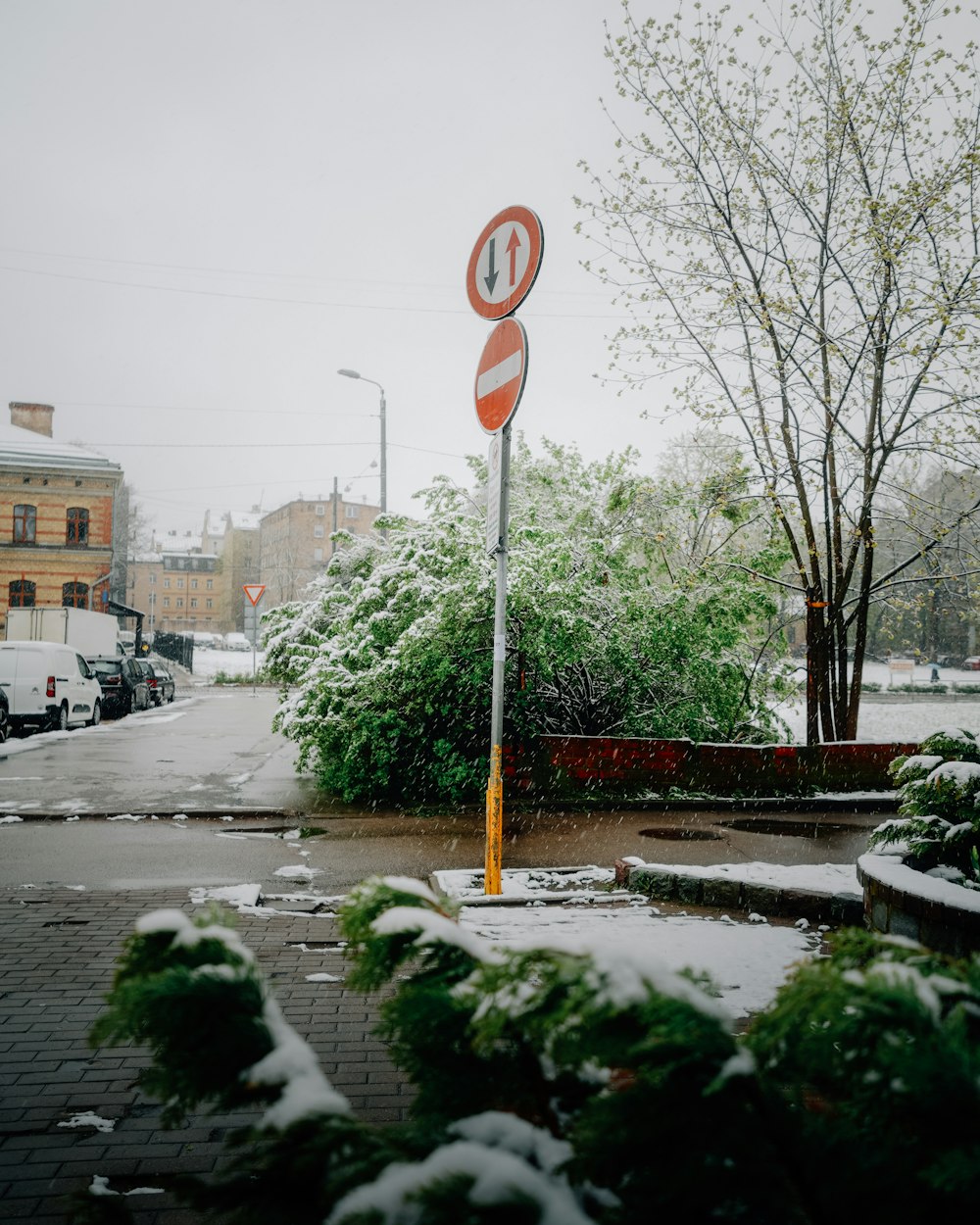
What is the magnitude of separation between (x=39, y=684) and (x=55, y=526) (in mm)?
28306

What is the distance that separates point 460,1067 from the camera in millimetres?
1260

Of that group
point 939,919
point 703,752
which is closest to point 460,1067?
point 939,919

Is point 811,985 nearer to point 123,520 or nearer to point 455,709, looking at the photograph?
point 455,709

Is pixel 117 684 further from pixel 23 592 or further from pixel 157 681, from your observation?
pixel 23 592

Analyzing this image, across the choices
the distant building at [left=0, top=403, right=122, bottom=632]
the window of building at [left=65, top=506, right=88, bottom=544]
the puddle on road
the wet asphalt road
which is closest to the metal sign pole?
the wet asphalt road

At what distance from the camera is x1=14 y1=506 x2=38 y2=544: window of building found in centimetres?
4350

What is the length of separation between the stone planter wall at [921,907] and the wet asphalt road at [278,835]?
297cm

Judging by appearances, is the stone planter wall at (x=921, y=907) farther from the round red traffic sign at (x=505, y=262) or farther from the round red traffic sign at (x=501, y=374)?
the round red traffic sign at (x=505, y=262)

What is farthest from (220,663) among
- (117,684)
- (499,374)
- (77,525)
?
(499,374)

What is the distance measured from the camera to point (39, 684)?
1858 centimetres

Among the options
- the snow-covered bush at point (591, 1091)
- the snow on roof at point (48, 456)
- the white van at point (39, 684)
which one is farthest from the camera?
the snow on roof at point (48, 456)

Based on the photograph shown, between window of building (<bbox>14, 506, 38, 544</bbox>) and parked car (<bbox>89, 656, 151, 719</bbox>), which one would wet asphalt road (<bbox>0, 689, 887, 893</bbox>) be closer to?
parked car (<bbox>89, 656, 151, 719</bbox>)

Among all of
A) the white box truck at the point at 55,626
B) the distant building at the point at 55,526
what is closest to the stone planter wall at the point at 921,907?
the white box truck at the point at 55,626

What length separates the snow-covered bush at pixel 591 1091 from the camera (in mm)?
960
